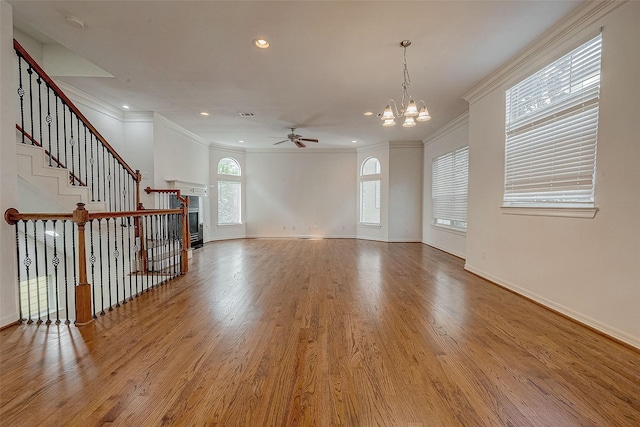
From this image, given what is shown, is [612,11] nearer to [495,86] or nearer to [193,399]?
[495,86]

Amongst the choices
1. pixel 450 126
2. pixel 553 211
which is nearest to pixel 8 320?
pixel 553 211

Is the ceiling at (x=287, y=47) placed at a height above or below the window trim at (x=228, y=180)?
above

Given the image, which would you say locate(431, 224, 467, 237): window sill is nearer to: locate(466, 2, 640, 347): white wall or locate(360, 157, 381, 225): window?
locate(360, 157, 381, 225): window

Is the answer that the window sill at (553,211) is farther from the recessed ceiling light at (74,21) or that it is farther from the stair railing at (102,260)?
the recessed ceiling light at (74,21)

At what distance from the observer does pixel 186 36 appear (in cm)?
304

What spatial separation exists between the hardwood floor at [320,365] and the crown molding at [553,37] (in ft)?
9.45

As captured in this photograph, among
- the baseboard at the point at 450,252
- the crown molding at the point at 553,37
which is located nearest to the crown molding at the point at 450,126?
the crown molding at the point at 553,37

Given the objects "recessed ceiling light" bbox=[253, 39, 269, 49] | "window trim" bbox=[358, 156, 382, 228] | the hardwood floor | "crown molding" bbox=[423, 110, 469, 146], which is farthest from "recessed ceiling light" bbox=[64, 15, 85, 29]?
"window trim" bbox=[358, 156, 382, 228]

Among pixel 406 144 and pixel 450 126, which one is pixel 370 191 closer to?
pixel 406 144

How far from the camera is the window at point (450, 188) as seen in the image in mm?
5820

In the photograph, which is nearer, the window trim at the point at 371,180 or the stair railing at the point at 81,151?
the stair railing at the point at 81,151

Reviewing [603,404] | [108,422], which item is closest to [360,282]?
[603,404]

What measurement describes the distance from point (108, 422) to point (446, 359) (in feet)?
6.95

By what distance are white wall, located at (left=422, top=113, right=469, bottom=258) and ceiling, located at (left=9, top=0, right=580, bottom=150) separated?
0.78m
